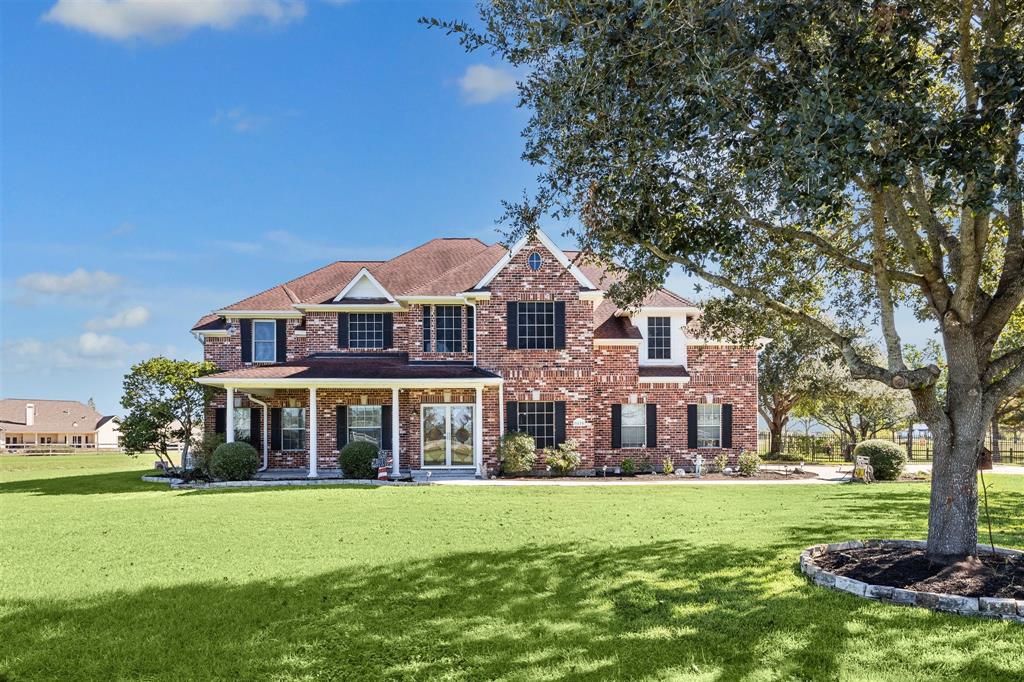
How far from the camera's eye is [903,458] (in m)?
22.7

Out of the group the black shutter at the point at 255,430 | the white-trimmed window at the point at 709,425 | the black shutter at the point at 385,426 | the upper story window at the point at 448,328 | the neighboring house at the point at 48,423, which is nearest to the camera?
the black shutter at the point at 385,426

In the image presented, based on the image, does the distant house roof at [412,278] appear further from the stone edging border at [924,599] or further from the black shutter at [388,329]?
the stone edging border at [924,599]

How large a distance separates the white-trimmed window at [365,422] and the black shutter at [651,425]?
959cm

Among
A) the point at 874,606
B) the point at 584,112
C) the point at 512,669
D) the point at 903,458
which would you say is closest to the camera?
the point at 512,669

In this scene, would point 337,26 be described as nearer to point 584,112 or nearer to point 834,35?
point 584,112

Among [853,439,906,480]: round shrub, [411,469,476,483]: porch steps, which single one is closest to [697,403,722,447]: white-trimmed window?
[853,439,906,480]: round shrub

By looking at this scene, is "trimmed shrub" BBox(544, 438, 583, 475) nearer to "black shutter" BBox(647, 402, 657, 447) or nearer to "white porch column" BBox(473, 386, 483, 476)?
"white porch column" BBox(473, 386, 483, 476)

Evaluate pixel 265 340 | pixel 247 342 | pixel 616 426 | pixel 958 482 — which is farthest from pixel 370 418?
pixel 958 482

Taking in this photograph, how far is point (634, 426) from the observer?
24656mm

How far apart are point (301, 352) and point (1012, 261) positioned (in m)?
21.4

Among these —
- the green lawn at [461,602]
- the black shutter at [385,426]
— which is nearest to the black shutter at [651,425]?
the black shutter at [385,426]

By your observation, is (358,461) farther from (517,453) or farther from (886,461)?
(886,461)

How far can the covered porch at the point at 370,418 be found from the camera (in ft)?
73.8

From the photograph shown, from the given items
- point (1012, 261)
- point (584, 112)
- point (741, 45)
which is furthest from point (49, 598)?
point (1012, 261)
